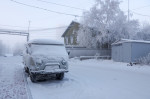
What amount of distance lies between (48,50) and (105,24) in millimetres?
17317

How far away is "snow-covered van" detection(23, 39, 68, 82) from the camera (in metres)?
7.07

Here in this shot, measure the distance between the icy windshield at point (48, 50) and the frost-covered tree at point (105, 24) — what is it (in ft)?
49.3

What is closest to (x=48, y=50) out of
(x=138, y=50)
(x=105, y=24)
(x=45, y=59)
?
(x=45, y=59)

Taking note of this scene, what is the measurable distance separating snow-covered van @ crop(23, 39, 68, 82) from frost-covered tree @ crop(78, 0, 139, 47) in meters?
15.3

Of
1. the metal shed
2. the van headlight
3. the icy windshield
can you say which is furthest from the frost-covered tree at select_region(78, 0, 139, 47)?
the van headlight

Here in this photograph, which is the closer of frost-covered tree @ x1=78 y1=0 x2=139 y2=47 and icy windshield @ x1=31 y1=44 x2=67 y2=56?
icy windshield @ x1=31 y1=44 x2=67 y2=56

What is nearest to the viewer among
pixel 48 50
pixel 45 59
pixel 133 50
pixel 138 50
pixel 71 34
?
pixel 45 59

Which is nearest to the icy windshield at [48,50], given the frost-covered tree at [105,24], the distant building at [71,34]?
the frost-covered tree at [105,24]

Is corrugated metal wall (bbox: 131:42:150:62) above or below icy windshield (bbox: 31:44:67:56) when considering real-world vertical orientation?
below

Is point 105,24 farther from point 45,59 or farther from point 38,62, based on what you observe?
point 38,62

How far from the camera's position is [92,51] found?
2836 centimetres

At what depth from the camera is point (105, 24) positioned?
76.7 ft

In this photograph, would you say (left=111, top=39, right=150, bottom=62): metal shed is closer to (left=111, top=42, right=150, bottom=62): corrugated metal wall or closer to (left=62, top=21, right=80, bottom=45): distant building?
(left=111, top=42, right=150, bottom=62): corrugated metal wall

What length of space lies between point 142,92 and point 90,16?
1975cm
